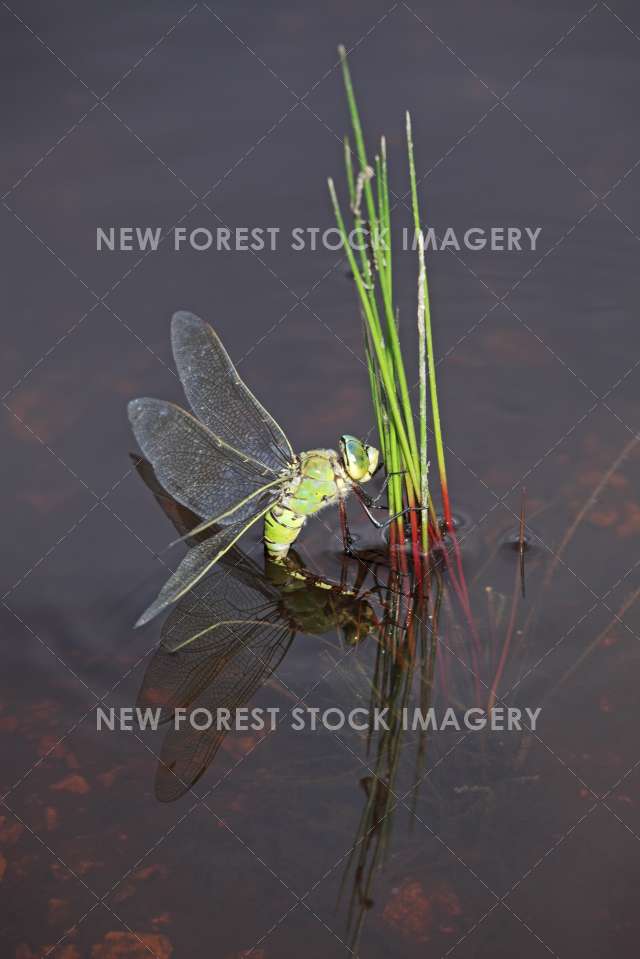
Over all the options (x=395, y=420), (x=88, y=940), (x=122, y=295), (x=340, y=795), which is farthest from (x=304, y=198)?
(x=88, y=940)

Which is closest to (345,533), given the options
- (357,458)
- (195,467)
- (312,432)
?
(357,458)

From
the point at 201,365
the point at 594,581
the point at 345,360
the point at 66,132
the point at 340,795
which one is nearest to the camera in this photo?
the point at 340,795

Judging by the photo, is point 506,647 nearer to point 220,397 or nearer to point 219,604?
point 219,604

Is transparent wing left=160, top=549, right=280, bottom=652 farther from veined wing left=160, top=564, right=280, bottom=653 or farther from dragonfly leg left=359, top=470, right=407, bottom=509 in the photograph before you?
dragonfly leg left=359, top=470, right=407, bottom=509

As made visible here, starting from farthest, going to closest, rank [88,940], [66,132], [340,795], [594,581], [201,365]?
[66,132] → [201,365] → [594,581] → [340,795] → [88,940]

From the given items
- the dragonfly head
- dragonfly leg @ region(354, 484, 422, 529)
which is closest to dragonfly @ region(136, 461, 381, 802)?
dragonfly leg @ region(354, 484, 422, 529)

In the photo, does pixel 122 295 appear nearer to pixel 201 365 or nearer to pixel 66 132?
pixel 201 365

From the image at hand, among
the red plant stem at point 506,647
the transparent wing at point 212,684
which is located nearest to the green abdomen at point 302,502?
the transparent wing at point 212,684
